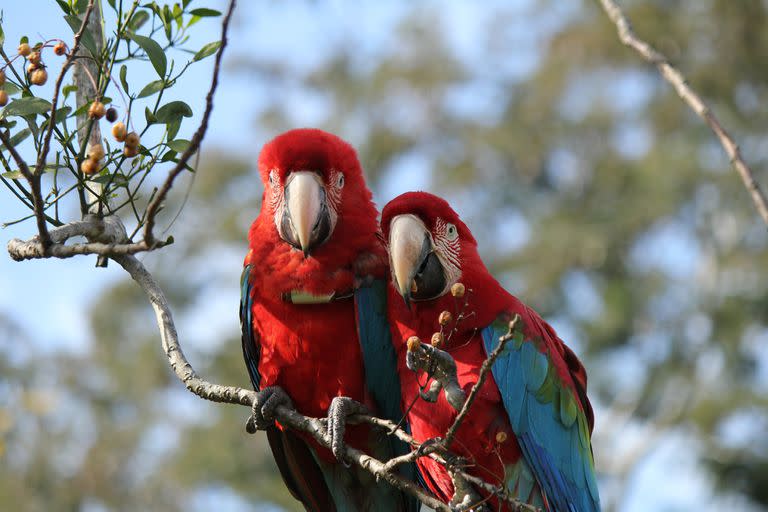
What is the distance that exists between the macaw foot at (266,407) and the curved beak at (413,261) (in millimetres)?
602

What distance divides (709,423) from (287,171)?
12372 mm

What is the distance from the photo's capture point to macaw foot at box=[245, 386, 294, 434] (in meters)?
3.23

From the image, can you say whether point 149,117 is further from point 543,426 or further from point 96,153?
point 543,426

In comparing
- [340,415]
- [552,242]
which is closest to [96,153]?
[340,415]

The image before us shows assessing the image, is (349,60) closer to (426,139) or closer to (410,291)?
(426,139)

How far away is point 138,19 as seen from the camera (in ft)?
8.60

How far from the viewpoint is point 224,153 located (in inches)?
733

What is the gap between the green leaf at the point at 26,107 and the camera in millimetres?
2324

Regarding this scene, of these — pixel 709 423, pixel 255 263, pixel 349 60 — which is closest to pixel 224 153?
pixel 349 60

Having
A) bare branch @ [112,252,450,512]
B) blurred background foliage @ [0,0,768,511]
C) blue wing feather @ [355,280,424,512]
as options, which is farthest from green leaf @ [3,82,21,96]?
blurred background foliage @ [0,0,768,511]

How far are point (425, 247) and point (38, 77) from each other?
138 centimetres

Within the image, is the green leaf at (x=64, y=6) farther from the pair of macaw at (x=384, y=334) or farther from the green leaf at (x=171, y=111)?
the pair of macaw at (x=384, y=334)

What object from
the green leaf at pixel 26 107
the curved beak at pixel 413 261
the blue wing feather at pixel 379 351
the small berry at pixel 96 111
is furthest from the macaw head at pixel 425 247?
the green leaf at pixel 26 107

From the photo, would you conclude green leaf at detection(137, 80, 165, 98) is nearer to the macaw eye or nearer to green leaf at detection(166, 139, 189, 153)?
green leaf at detection(166, 139, 189, 153)
